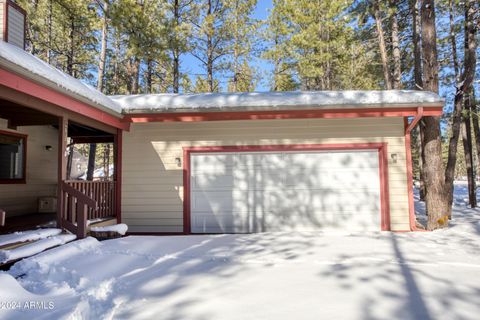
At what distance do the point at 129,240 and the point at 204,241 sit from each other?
1293 millimetres

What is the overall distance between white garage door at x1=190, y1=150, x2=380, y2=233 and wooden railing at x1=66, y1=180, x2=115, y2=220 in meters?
1.70

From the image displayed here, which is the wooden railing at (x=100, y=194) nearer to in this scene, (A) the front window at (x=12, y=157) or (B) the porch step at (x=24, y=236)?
(B) the porch step at (x=24, y=236)

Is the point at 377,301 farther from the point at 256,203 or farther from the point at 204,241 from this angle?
the point at 256,203

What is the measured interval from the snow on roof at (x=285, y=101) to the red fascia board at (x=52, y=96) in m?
0.68

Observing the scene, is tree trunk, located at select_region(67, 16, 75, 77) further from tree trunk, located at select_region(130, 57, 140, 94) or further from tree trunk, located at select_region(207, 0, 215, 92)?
tree trunk, located at select_region(207, 0, 215, 92)

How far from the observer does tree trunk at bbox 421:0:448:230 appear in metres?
6.60

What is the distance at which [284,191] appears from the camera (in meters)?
6.88

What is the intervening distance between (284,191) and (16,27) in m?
6.83

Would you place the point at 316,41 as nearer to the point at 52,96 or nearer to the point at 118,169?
the point at 118,169

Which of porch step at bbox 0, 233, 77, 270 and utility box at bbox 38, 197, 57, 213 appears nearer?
porch step at bbox 0, 233, 77, 270

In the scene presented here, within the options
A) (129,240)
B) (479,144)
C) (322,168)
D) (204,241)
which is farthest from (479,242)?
(479,144)

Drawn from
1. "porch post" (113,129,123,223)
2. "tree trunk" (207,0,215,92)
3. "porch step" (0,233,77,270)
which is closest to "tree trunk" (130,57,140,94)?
"tree trunk" (207,0,215,92)

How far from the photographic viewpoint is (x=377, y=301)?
279 cm

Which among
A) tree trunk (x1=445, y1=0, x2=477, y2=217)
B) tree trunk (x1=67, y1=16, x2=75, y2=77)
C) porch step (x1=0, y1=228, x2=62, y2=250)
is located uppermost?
tree trunk (x1=67, y1=16, x2=75, y2=77)
